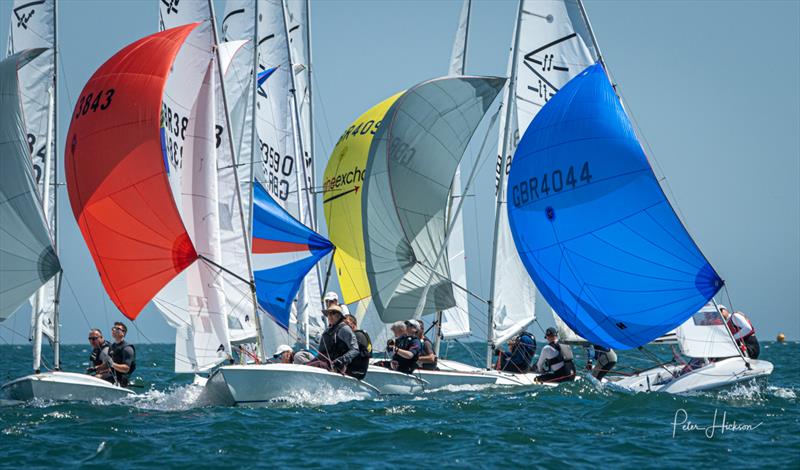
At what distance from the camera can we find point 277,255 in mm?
17781

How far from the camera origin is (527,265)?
1505 cm

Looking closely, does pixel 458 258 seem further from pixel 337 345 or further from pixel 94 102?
pixel 94 102

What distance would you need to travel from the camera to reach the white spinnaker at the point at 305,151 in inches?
839

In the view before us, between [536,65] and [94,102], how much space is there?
813 cm

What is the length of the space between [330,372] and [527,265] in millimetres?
3896

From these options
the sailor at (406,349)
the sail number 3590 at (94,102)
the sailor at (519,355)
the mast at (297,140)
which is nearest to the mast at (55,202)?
the sail number 3590 at (94,102)

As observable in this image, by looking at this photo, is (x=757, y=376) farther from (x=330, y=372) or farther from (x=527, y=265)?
(x=330, y=372)

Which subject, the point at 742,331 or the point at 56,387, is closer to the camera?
the point at 56,387

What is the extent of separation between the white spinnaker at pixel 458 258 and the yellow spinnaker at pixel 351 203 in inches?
95.7

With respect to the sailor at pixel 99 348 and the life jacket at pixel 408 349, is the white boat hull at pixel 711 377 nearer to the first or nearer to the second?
the life jacket at pixel 408 349

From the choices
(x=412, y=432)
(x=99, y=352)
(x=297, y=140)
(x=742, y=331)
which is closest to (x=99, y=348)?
(x=99, y=352)

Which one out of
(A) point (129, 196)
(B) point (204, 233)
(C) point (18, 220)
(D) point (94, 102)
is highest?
(D) point (94, 102)

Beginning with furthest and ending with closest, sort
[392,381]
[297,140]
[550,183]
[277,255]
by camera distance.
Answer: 1. [297,140]
2. [277,255]
3. [392,381]
4. [550,183]

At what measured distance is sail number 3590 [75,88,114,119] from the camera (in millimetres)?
12266
